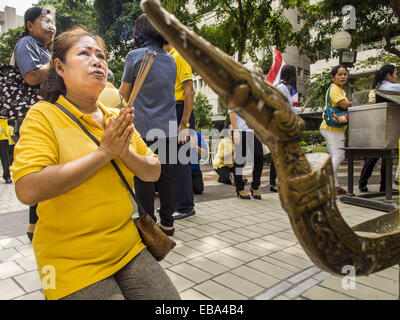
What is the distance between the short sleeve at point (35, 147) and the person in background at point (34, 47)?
1531mm

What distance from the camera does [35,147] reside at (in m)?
1.23

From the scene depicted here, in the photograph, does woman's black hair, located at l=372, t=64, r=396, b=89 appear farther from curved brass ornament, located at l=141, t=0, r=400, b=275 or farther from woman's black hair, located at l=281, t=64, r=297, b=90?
curved brass ornament, located at l=141, t=0, r=400, b=275

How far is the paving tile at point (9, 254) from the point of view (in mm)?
2693

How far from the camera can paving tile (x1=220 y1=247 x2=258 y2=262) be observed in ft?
8.93

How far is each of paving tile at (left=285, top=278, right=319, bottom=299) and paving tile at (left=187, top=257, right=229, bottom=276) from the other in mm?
542

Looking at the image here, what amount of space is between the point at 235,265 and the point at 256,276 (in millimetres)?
240

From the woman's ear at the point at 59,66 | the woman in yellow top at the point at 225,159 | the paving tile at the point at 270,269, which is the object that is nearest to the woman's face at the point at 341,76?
the woman in yellow top at the point at 225,159

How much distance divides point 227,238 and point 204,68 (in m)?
2.70

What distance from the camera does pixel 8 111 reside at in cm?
273

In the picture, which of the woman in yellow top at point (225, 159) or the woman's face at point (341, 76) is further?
the woman in yellow top at point (225, 159)

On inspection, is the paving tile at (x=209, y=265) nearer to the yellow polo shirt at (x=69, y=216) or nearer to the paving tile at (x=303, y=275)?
the paving tile at (x=303, y=275)

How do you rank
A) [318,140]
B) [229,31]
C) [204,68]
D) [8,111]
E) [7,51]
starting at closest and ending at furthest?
[204,68], [8,111], [229,31], [318,140], [7,51]

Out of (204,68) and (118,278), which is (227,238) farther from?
(204,68)
